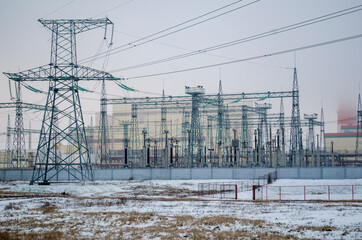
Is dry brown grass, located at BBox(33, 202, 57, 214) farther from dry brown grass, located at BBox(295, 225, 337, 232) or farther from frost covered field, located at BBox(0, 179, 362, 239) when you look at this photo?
dry brown grass, located at BBox(295, 225, 337, 232)

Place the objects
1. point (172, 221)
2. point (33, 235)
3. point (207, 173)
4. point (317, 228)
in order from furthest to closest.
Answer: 1. point (207, 173)
2. point (172, 221)
3. point (317, 228)
4. point (33, 235)

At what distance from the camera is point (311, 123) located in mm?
71125

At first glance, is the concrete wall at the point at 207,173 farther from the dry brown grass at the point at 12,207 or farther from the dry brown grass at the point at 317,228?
the dry brown grass at the point at 317,228

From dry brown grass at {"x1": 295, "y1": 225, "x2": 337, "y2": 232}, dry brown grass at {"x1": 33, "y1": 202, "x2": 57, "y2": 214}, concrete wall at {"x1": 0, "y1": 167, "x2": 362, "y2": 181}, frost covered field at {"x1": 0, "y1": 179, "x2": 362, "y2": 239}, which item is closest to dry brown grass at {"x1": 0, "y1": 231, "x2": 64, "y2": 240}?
frost covered field at {"x1": 0, "y1": 179, "x2": 362, "y2": 239}

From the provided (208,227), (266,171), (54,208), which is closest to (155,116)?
(266,171)

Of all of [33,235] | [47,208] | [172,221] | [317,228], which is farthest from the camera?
[47,208]

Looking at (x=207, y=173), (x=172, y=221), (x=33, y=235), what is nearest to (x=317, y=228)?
(x=172, y=221)

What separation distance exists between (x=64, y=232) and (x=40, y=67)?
2596 cm

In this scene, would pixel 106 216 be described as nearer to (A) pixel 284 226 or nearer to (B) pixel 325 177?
(A) pixel 284 226

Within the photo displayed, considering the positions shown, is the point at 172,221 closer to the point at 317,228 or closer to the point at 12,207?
the point at 317,228

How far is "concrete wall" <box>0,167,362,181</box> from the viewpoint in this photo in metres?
46.8

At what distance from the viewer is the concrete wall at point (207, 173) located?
1841 inches

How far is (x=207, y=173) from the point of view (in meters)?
51.8

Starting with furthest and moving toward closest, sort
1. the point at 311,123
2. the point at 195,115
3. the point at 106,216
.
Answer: the point at 311,123 → the point at 195,115 → the point at 106,216
